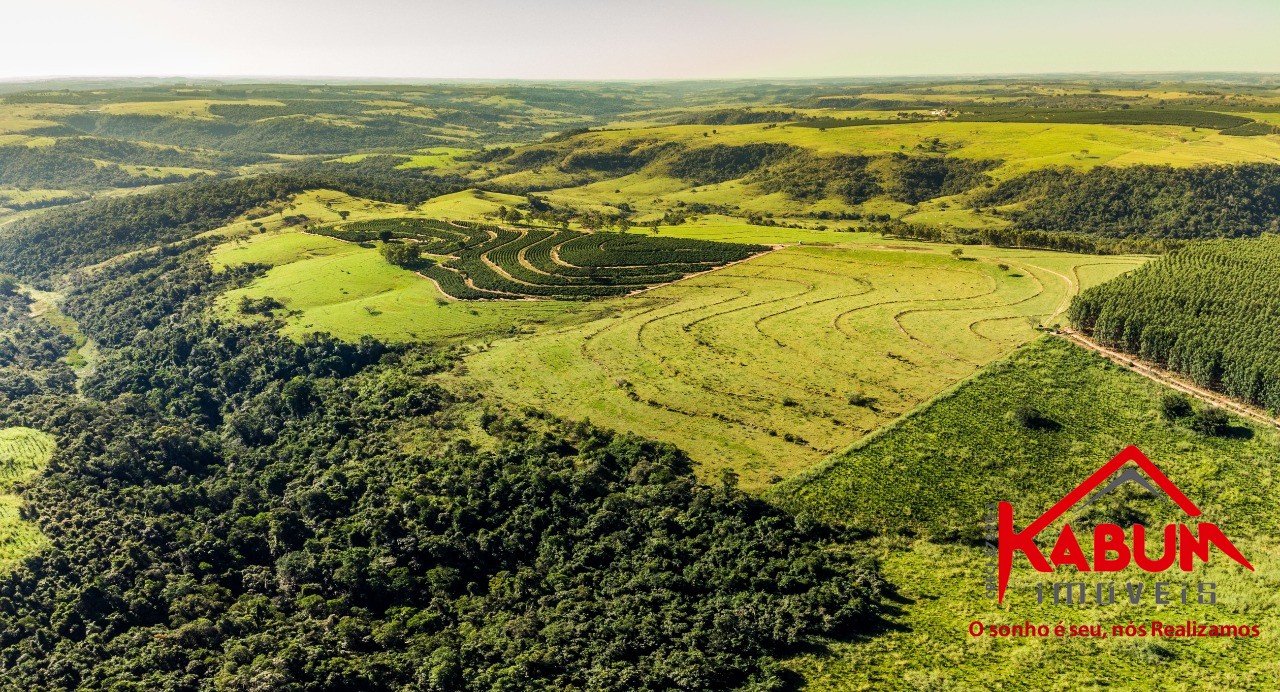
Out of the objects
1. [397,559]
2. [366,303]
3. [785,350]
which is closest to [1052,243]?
[785,350]

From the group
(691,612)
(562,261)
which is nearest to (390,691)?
(691,612)

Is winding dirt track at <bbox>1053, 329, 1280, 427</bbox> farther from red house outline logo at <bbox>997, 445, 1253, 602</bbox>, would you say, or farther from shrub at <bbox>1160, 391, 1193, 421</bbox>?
red house outline logo at <bbox>997, 445, 1253, 602</bbox>

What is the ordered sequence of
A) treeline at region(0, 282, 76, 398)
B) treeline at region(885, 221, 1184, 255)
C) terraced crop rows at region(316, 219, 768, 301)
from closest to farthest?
treeline at region(0, 282, 76, 398), terraced crop rows at region(316, 219, 768, 301), treeline at region(885, 221, 1184, 255)

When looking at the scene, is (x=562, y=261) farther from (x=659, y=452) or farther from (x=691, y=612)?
(x=691, y=612)

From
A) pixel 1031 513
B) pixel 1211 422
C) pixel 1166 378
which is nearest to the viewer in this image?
pixel 1031 513

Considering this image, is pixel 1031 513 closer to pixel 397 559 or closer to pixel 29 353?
pixel 397 559

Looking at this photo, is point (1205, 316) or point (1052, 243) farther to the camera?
point (1052, 243)

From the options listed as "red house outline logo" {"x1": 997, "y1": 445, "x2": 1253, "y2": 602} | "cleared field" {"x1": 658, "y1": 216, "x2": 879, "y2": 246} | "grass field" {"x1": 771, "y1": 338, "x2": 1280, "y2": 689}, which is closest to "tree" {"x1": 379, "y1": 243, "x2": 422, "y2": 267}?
"cleared field" {"x1": 658, "y1": 216, "x2": 879, "y2": 246}
